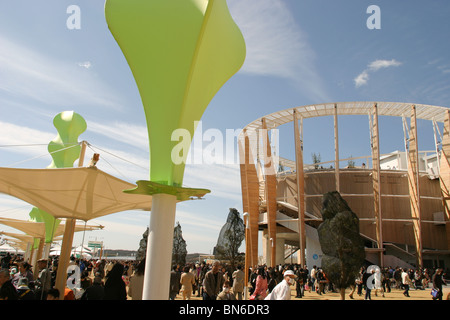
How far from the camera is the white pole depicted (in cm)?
598

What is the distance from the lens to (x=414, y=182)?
27.3 m

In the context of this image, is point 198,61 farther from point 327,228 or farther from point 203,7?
point 327,228

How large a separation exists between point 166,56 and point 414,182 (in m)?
26.9

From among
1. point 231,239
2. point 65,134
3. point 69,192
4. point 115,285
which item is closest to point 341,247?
point 115,285

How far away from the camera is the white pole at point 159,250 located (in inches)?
235

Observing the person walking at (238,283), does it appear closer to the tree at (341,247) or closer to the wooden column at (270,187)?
the tree at (341,247)

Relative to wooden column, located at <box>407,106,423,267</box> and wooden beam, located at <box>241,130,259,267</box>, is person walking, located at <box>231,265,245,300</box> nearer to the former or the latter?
wooden beam, located at <box>241,130,259,267</box>

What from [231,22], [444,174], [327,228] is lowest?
[327,228]

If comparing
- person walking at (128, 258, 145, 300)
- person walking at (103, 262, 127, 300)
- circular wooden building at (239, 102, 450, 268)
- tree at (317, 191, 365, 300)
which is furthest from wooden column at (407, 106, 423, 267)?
person walking at (103, 262, 127, 300)

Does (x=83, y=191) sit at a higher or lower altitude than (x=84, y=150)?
lower

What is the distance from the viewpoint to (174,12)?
674 centimetres
